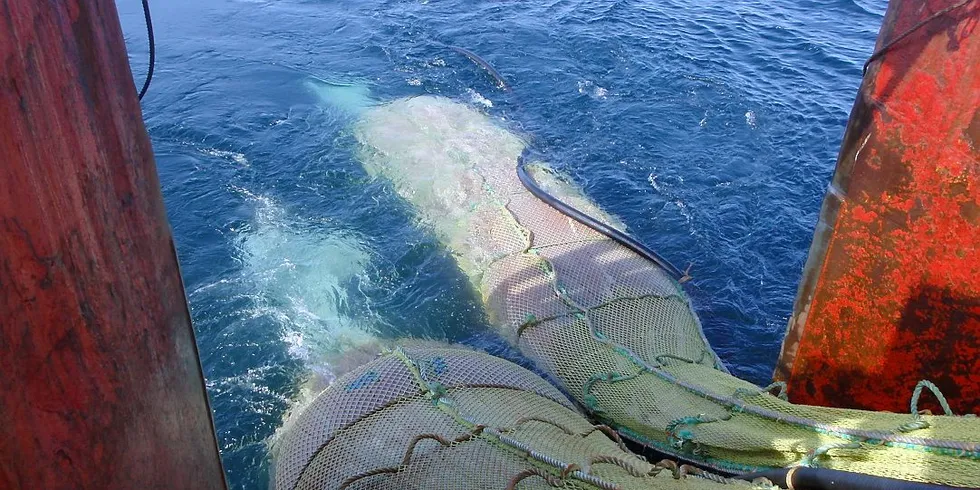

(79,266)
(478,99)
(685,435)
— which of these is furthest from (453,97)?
(79,266)

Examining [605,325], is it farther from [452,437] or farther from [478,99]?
[478,99]

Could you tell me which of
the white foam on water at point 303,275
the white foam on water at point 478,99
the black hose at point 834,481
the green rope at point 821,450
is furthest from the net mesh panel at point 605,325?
the white foam on water at point 303,275

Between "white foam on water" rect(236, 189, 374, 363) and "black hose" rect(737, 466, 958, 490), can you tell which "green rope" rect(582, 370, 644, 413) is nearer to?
"black hose" rect(737, 466, 958, 490)

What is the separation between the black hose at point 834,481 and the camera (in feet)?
7.39

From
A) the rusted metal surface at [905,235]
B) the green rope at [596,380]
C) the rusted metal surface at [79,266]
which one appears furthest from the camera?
the green rope at [596,380]

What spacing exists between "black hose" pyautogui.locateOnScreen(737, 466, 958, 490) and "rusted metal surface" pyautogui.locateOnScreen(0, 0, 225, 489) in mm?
2233

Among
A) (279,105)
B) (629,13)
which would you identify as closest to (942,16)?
(279,105)

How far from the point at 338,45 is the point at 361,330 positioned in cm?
756

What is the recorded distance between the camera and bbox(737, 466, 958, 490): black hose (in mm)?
2254

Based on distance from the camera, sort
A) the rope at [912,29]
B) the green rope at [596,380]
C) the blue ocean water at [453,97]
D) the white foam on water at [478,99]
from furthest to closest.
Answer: the white foam on water at [478,99] < the blue ocean water at [453,97] < the green rope at [596,380] < the rope at [912,29]

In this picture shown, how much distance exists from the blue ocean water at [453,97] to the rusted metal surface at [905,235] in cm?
201

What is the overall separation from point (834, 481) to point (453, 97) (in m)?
8.34

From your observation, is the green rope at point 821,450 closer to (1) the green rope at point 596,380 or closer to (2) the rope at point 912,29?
(1) the green rope at point 596,380

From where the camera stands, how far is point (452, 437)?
11.7 feet
